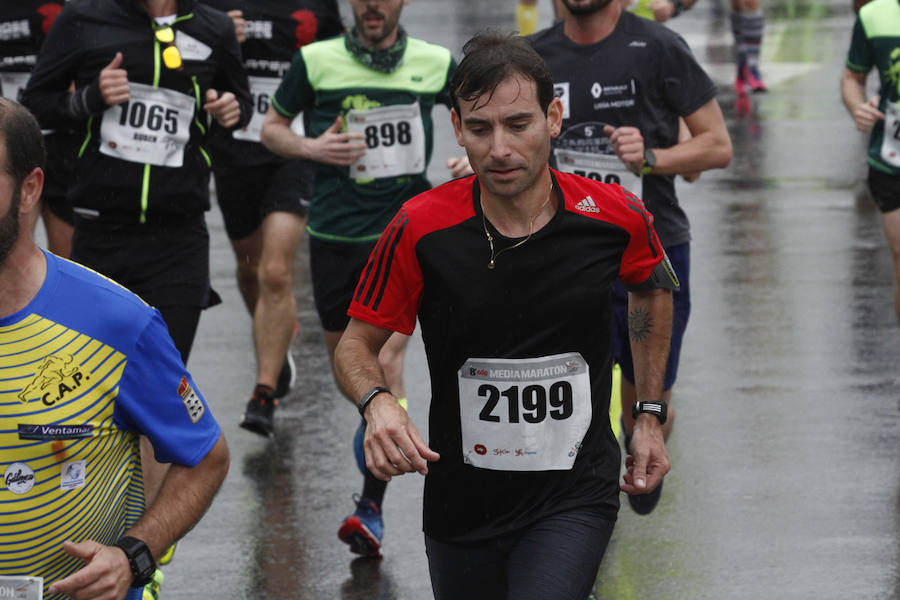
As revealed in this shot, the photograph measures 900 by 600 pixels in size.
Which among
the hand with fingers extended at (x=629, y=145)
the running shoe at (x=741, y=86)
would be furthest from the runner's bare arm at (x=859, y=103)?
the running shoe at (x=741, y=86)

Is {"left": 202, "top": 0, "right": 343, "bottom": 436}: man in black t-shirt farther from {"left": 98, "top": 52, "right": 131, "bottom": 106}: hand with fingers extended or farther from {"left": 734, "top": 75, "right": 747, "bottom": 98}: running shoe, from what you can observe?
{"left": 734, "top": 75, "right": 747, "bottom": 98}: running shoe

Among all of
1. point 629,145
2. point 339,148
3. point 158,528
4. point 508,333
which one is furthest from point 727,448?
point 158,528

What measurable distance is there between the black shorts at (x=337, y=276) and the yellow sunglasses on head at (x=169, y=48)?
90 cm

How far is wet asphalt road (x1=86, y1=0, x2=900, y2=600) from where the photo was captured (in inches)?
223

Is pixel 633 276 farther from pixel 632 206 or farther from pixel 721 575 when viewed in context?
pixel 721 575

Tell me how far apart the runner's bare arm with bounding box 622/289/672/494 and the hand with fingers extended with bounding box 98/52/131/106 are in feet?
7.75

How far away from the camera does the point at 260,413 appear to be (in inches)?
281

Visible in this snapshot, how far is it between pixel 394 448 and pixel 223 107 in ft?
9.88

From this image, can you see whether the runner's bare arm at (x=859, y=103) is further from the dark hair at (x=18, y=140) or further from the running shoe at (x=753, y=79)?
the running shoe at (x=753, y=79)

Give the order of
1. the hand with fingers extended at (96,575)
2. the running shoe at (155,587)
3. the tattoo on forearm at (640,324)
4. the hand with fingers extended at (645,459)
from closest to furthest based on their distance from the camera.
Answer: the hand with fingers extended at (96,575) → the hand with fingers extended at (645,459) → the tattoo on forearm at (640,324) → the running shoe at (155,587)

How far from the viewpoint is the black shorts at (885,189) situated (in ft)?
24.6

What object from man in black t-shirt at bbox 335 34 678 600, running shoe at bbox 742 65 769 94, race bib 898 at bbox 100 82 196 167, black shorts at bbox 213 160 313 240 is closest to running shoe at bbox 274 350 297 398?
black shorts at bbox 213 160 313 240

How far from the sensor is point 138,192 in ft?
19.7

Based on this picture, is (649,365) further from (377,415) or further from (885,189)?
(885,189)
